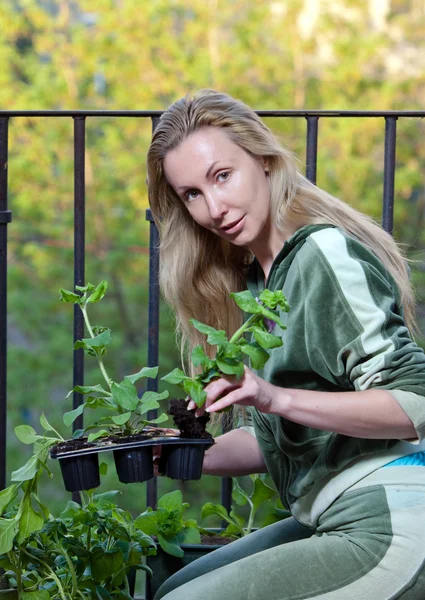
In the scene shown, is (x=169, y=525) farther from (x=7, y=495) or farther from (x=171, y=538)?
(x=7, y=495)

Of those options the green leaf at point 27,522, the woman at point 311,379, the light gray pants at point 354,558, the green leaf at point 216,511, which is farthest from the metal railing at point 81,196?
the light gray pants at point 354,558

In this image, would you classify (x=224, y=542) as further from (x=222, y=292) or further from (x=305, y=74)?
(x=305, y=74)

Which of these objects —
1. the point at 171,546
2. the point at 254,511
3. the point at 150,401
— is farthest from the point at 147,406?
the point at 254,511

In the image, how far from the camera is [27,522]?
1.58m

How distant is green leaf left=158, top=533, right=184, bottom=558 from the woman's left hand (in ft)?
2.23

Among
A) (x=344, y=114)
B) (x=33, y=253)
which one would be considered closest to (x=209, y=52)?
(x=33, y=253)

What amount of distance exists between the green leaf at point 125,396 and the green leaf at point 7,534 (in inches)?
12.8

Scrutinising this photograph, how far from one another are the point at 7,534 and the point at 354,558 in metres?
0.65

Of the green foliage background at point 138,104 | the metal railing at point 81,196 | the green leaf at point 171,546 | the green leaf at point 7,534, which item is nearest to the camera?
the green leaf at point 7,534

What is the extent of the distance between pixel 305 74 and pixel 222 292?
19.8ft

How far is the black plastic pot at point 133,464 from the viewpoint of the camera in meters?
1.50

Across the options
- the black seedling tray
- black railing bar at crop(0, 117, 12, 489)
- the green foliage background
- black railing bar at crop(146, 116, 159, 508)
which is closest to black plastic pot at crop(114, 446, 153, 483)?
the black seedling tray

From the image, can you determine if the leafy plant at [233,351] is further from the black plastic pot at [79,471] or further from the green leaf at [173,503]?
the green leaf at [173,503]

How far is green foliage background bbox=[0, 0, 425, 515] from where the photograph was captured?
7.34 meters
